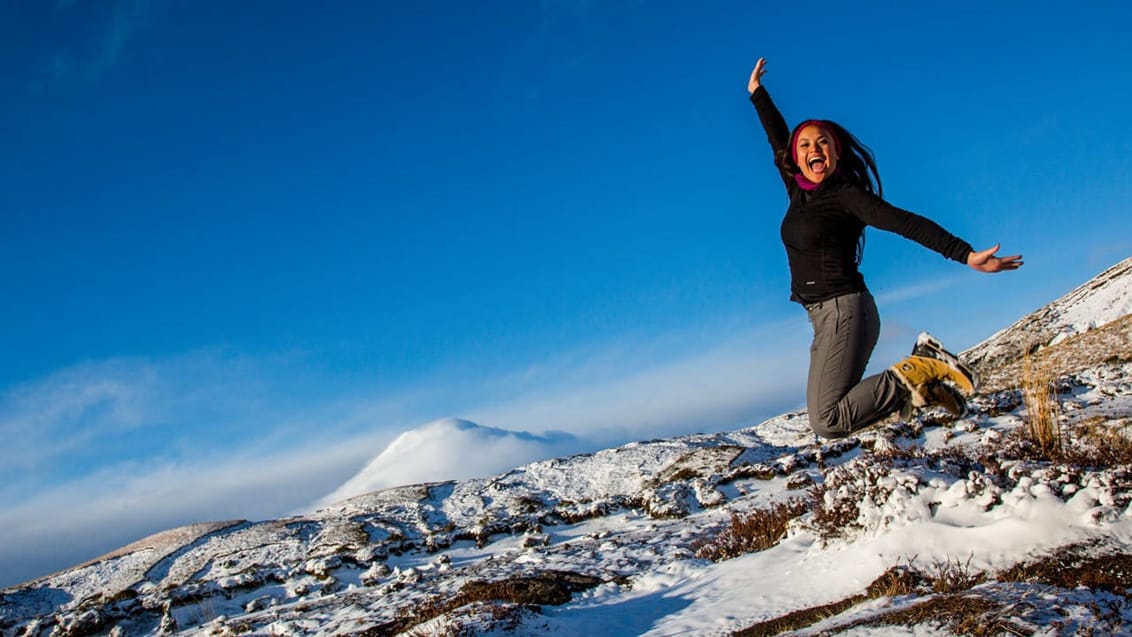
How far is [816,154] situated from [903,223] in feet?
3.24

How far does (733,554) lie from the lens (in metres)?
10.2

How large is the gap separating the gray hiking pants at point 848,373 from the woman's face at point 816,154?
974 millimetres

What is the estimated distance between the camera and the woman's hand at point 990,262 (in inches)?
186

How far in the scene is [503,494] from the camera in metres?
25.9

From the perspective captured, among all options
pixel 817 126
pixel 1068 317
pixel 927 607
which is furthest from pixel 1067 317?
pixel 927 607

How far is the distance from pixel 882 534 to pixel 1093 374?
1592 centimetres

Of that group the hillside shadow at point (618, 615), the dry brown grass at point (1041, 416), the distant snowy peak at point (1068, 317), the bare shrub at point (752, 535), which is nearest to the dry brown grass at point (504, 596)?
the hillside shadow at point (618, 615)

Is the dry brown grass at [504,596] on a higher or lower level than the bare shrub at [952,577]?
lower

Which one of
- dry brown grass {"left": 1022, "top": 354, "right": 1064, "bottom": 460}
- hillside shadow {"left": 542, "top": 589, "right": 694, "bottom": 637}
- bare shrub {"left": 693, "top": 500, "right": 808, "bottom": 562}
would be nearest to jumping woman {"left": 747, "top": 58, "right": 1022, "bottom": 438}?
hillside shadow {"left": 542, "top": 589, "right": 694, "bottom": 637}

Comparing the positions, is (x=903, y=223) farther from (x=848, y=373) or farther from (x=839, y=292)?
(x=848, y=373)

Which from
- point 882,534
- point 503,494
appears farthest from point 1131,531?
point 503,494

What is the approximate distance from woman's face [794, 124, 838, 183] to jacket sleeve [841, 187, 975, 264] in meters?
0.37

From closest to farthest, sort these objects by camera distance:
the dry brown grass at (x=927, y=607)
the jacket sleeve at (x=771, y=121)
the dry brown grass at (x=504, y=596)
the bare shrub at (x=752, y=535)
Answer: the dry brown grass at (x=927, y=607), the jacket sleeve at (x=771, y=121), the dry brown grass at (x=504, y=596), the bare shrub at (x=752, y=535)

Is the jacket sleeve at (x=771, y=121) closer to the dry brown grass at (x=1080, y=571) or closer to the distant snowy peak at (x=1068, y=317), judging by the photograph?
the dry brown grass at (x=1080, y=571)
